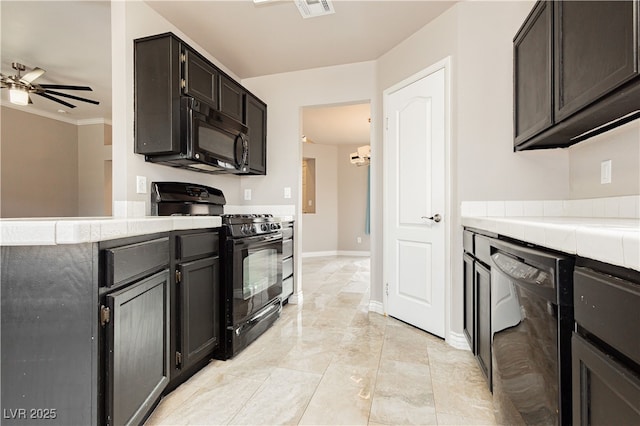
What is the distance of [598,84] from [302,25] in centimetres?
214

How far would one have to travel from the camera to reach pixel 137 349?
1.28 m

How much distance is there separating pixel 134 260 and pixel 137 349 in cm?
37

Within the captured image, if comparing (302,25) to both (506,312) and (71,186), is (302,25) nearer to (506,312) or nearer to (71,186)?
(506,312)

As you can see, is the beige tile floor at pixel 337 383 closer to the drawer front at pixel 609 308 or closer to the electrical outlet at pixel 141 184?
the drawer front at pixel 609 308

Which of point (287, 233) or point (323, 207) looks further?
point (323, 207)

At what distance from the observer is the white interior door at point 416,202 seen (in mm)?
2469

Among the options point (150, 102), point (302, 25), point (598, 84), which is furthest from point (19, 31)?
point (598, 84)

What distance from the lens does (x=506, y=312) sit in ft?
3.97

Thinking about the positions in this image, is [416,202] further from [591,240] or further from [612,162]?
[591,240]

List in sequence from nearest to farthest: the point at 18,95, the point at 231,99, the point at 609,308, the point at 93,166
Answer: the point at 609,308 < the point at 231,99 < the point at 18,95 < the point at 93,166

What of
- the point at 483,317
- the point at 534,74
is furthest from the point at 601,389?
the point at 534,74

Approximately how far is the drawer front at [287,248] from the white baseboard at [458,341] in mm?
1612

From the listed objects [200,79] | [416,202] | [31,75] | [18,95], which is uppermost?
[31,75]

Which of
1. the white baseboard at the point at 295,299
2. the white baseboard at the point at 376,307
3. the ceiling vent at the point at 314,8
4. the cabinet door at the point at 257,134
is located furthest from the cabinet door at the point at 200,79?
the white baseboard at the point at 376,307
